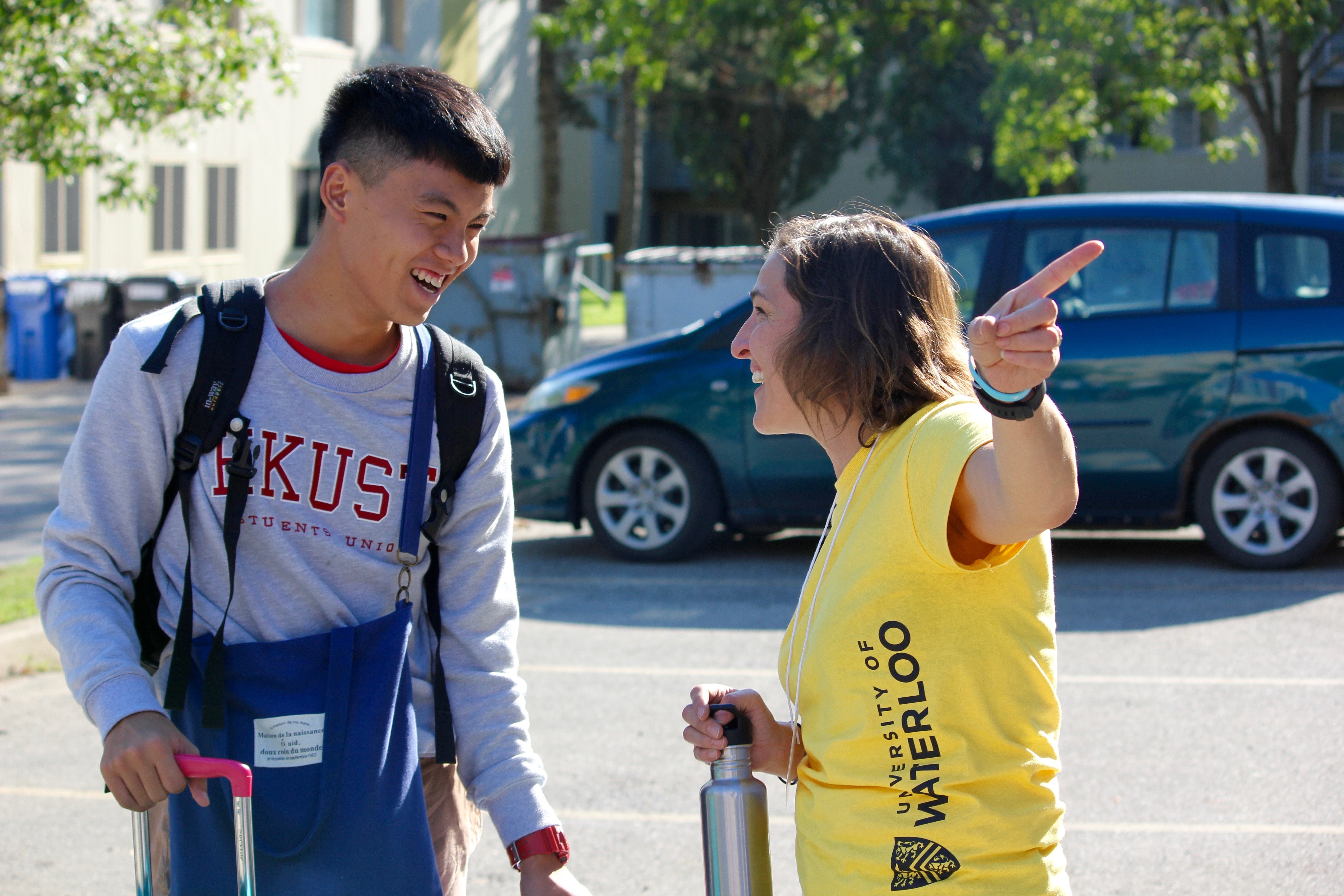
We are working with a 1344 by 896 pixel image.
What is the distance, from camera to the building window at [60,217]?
18281mm

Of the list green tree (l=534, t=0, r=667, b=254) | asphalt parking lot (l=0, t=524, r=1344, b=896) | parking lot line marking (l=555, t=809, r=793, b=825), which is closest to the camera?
asphalt parking lot (l=0, t=524, r=1344, b=896)

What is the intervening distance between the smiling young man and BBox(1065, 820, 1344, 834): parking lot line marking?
2487 mm

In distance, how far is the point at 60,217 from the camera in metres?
18.6

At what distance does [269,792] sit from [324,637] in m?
0.23

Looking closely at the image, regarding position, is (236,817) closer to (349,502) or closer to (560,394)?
(349,502)

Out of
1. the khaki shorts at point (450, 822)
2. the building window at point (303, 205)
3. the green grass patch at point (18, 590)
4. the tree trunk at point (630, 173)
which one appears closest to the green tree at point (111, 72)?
the green grass patch at point (18, 590)

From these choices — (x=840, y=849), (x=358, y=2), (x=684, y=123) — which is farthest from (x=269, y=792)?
(x=684, y=123)

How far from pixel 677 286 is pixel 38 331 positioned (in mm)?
7983

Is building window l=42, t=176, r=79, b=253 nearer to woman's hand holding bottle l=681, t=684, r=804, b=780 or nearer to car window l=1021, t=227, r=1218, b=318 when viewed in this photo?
car window l=1021, t=227, r=1218, b=318

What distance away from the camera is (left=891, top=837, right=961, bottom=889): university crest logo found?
1790mm

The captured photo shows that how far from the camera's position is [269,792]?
197 centimetres

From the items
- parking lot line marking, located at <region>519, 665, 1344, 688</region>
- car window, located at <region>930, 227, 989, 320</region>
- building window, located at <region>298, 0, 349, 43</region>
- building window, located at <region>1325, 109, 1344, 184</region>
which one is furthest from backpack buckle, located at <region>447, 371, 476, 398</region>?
building window, located at <region>1325, 109, 1344, 184</region>

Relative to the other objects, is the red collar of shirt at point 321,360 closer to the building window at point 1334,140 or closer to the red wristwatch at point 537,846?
the red wristwatch at point 537,846

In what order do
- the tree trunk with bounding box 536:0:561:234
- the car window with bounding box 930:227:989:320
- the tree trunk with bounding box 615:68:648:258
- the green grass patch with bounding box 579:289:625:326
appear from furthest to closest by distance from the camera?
1. the tree trunk with bounding box 615:68:648:258
2. the tree trunk with bounding box 536:0:561:234
3. the green grass patch with bounding box 579:289:625:326
4. the car window with bounding box 930:227:989:320
